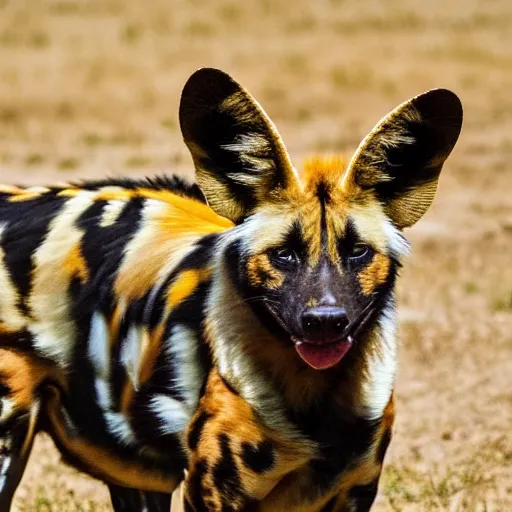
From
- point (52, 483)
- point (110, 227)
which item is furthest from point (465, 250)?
point (110, 227)

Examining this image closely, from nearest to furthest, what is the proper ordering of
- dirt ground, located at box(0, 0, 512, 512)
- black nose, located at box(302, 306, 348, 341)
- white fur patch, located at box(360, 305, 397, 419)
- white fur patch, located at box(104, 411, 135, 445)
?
black nose, located at box(302, 306, 348, 341), white fur patch, located at box(360, 305, 397, 419), white fur patch, located at box(104, 411, 135, 445), dirt ground, located at box(0, 0, 512, 512)

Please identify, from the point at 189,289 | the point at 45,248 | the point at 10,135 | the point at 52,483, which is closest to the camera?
the point at 189,289

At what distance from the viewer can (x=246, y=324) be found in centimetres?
335

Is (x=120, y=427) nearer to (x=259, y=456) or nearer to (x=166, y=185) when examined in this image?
(x=259, y=456)

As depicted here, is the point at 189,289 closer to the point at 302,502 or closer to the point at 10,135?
the point at 302,502

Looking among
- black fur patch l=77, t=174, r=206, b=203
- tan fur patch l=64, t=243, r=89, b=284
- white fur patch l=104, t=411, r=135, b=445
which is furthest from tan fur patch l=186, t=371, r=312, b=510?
black fur patch l=77, t=174, r=206, b=203

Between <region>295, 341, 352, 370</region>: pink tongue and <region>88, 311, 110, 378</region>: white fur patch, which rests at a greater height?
<region>295, 341, 352, 370</region>: pink tongue

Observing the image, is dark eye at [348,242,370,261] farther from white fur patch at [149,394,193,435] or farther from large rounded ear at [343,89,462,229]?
white fur patch at [149,394,193,435]

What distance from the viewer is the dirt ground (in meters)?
5.39

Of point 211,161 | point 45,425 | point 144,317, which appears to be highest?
point 211,161

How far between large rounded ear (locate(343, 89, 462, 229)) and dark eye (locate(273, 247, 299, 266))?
0.69 ft

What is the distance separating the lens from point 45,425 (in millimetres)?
3871

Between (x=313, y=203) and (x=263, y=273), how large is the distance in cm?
19

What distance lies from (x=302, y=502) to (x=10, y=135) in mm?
9019
